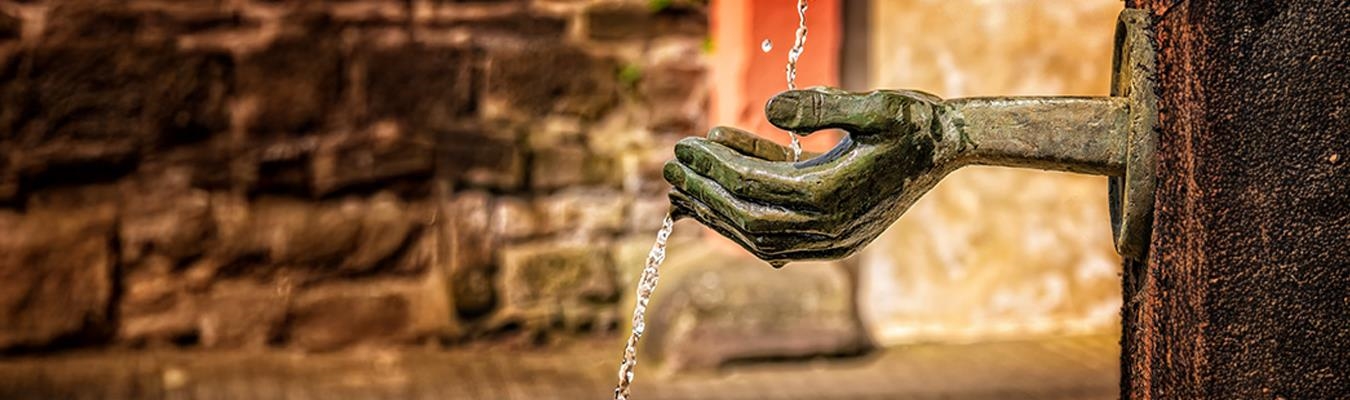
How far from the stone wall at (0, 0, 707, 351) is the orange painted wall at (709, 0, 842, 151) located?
0.29 metres

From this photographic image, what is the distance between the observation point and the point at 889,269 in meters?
4.39

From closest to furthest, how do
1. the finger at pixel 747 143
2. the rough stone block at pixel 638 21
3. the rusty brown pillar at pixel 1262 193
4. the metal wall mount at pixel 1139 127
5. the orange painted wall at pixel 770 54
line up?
the rusty brown pillar at pixel 1262 193
the metal wall mount at pixel 1139 127
the finger at pixel 747 143
the orange painted wall at pixel 770 54
the rough stone block at pixel 638 21

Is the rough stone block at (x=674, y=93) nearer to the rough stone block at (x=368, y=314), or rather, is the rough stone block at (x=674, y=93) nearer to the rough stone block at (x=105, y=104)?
the rough stone block at (x=368, y=314)

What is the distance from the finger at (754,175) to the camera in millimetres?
1251

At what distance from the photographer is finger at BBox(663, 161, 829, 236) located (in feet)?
4.16

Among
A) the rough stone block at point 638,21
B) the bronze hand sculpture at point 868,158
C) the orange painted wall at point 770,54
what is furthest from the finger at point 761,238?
the rough stone block at point 638,21

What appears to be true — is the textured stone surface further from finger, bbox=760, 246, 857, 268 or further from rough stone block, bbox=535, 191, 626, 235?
finger, bbox=760, 246, 857, 268

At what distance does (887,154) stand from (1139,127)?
0.69 ft

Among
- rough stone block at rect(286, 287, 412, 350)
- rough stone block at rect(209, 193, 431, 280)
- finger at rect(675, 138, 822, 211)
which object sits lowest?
rough stone block at rect(286, 287, 412, 350)

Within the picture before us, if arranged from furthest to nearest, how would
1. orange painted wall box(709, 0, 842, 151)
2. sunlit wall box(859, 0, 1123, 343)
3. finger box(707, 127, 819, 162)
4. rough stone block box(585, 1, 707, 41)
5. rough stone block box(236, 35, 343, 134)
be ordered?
sunlit wall box(859, 0, 1123, 343) < rough stone block box(585, 1, 707, 41) < rough stone block box(236, 35, 343, 134) < orange painted wall box(709, 0, 842, 151) < finger box(707, 127, 819, 162)

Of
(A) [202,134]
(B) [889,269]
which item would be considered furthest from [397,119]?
(B) [889,269]

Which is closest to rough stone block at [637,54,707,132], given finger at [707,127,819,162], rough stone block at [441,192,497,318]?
rough stone block at [441,192,497,318]

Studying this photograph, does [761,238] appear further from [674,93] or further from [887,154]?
[674,93]

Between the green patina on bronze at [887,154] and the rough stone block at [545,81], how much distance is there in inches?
110
